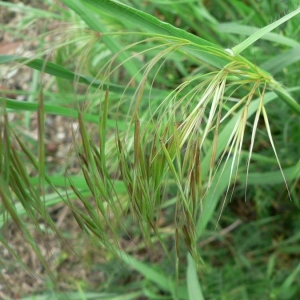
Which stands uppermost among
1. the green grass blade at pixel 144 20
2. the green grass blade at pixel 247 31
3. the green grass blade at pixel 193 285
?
the green grass blade at pixel 144 20

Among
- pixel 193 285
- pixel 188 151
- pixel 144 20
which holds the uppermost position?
pixel 144 20

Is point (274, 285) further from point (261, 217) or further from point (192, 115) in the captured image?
point (192, 115)

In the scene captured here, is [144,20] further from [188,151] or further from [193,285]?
[193,285]

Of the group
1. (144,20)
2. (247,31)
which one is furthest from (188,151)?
(247,31)

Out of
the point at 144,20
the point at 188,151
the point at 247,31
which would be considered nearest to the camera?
the point at 188,151

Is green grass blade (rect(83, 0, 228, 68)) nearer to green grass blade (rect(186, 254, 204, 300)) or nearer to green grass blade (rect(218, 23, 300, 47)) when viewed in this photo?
green grass blade (rect(218, 23, 300, 47))

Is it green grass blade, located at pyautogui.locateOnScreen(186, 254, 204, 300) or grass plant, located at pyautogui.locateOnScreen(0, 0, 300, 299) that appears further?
green grass blade, located at pyautogui.locateOnScreen(186, 254, 204, 300)

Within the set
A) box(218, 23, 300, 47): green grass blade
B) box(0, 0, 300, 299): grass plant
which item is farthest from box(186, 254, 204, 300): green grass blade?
box(218, 23, 300, 47): green grass blade

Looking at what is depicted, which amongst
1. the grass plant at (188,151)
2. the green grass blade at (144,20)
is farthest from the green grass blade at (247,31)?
the green grass blade at (144,20)

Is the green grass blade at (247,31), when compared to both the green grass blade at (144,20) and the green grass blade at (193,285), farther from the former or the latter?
the green grass blade at (193,285)
